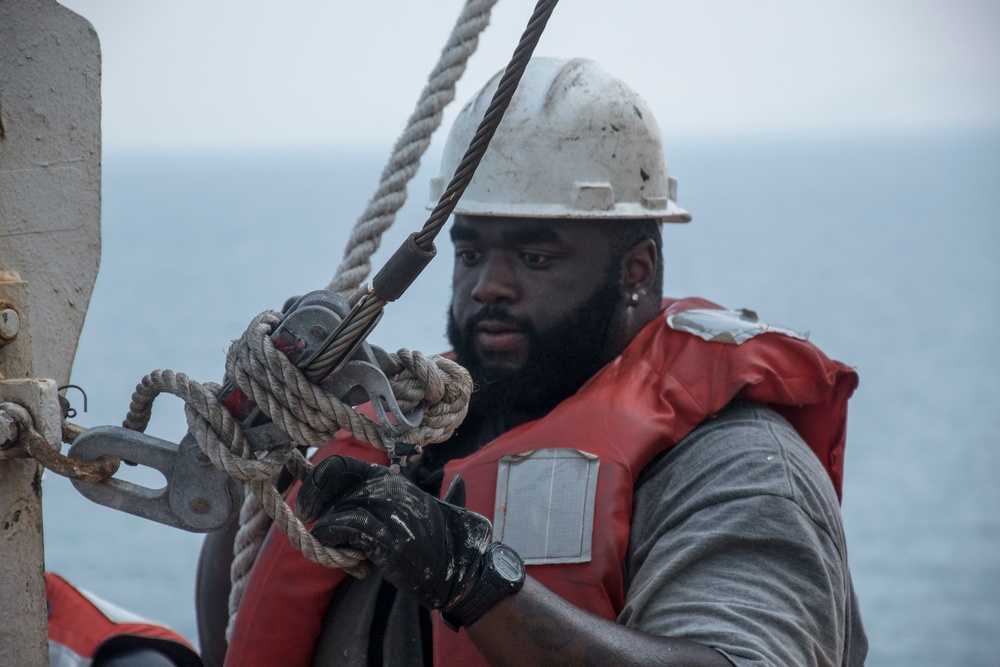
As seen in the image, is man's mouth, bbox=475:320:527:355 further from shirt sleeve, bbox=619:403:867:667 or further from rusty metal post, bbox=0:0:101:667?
rusty metal post, bbox=0:0:101:667

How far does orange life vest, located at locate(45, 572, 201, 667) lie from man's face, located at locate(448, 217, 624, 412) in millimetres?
947

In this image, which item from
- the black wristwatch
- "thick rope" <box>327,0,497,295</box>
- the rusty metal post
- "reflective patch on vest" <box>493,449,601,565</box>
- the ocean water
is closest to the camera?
the rusty metal post

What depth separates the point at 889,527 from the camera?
12.7 meters

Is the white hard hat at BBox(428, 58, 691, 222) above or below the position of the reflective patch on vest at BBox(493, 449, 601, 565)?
above

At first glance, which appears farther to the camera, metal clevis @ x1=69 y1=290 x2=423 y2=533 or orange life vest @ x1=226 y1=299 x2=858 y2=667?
orange life vest @ x1=226 y1=299 x2=858 y2=667

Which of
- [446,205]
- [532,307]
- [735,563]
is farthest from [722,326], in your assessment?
[446,205]

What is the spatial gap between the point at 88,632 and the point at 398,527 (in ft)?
3.91

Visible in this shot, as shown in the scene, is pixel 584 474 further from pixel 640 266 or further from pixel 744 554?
pixel 640 266

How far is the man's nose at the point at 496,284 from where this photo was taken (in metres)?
2.52

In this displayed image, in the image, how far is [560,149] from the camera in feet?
8.41

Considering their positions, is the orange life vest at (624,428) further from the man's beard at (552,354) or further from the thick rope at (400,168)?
the thick rope at (400,168)

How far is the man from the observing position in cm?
188

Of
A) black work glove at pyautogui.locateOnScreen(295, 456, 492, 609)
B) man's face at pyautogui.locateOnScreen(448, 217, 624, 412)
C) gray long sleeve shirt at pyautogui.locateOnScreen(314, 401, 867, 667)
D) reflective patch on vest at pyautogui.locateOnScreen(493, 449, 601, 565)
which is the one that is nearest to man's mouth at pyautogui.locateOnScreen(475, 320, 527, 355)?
man's face at pyautogui.locateOnScreen(448, 217, 624, 412)

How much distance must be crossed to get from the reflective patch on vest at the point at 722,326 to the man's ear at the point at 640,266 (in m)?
0.11
